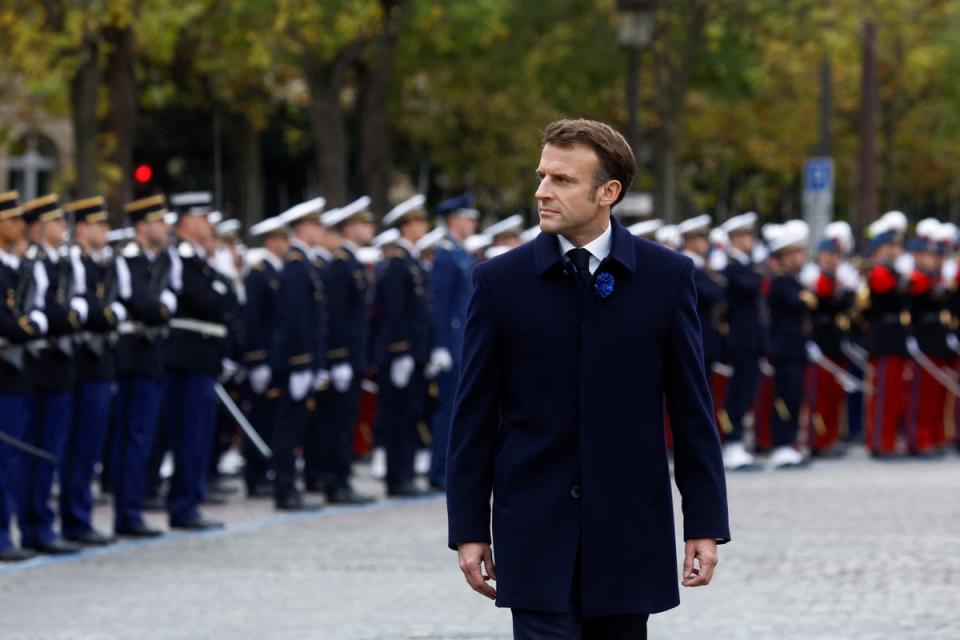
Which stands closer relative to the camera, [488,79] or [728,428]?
[728,428]

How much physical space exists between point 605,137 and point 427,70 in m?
34.0

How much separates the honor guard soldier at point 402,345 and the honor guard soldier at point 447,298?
0.17 metres

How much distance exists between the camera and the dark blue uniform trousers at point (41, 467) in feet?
43.7

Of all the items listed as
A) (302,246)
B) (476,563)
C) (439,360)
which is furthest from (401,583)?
(476,563)

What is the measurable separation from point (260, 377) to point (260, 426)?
638 millimetres

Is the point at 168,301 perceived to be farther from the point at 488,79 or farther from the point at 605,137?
the point at 488,79

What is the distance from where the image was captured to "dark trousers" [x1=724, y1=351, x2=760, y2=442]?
67.9 feet

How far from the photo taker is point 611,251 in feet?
20.1

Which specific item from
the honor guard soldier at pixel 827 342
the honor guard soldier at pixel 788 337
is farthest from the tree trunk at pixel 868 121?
the honor guard soldier at pixel 788 337

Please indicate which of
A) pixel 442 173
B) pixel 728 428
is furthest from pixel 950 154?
pixel 728 428

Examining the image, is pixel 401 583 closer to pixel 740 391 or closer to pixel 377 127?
pixel 740 391

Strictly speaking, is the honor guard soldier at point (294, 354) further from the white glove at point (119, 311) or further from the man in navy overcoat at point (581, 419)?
the man in navy overcoat at point (581, 419)

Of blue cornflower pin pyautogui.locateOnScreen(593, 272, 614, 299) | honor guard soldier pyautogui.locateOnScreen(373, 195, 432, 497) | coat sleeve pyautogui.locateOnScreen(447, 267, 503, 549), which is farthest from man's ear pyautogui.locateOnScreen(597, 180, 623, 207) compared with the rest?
honor guard soldier pyautogui.locateOnScreen(373, 195, 432, 497)

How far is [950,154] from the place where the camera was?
50438 millimetres
